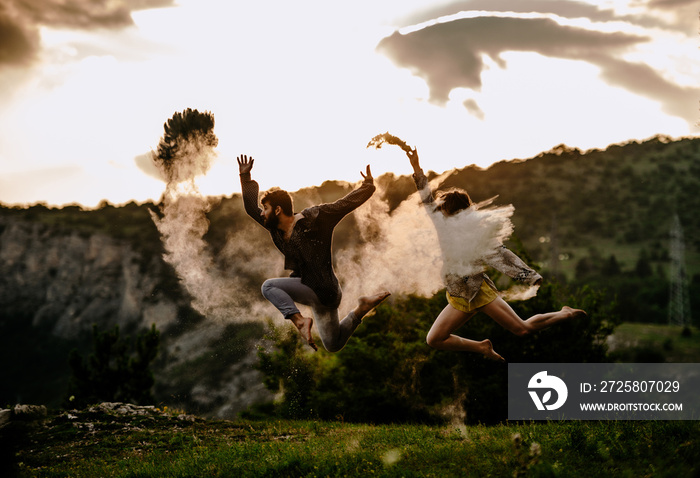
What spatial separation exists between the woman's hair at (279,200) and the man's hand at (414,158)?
1792mm

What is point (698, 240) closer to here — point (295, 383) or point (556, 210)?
point (556, 210)

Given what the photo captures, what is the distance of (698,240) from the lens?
79312mm

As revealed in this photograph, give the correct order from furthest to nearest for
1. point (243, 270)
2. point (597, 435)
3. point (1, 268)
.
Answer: point (1, 268) → point (243, 270) → point (597, 435)

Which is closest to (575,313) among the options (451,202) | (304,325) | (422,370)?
(451,202)

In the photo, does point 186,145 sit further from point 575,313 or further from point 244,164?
point 575,313

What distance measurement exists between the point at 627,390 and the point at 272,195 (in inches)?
757

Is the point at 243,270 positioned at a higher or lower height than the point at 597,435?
higher

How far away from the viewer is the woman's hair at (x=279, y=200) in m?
8.22

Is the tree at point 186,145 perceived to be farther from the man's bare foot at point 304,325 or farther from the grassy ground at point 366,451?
the grassy ground at point 366,451

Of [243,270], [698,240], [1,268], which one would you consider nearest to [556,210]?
[698,240]

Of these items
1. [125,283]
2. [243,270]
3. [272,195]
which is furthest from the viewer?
[125,283]

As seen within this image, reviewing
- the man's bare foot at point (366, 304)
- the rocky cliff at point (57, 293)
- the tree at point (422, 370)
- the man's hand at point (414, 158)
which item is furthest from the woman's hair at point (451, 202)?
the rocky cliff at point (57, 293)

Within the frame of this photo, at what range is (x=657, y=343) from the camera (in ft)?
207

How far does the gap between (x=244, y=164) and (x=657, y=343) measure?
65.6 m
